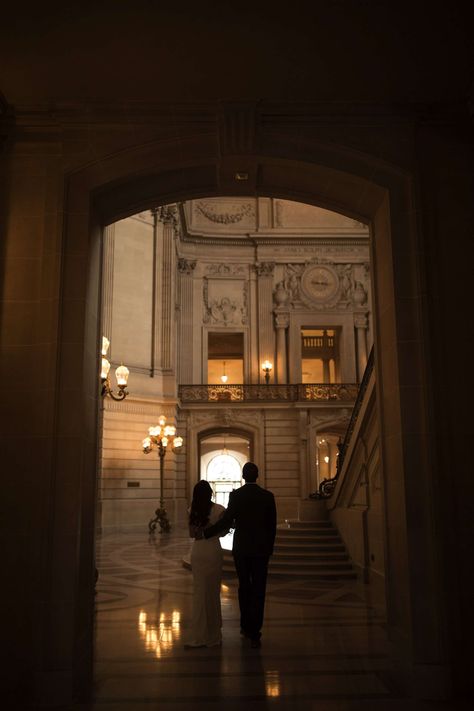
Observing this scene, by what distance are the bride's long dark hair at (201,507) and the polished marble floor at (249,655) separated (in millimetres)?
1067

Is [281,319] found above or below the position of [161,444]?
above

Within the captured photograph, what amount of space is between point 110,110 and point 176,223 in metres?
18.8

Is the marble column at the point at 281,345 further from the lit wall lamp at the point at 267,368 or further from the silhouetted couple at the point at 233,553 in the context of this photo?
the silhouetted couple at the point at 233,553

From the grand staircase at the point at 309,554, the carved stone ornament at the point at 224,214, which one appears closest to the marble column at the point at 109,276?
the carved stone ornament at the point at 224,214

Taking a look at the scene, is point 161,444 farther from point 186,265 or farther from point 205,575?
point 205,575

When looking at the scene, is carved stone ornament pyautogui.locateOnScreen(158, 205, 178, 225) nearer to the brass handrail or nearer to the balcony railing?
the balcony railing

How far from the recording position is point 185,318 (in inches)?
1024

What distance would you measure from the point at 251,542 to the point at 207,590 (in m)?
0.56

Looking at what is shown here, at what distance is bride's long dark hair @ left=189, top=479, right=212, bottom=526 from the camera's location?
5.66 m

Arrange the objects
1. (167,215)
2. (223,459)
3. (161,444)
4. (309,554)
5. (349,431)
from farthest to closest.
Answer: (223,459) < (167,215) < (161,444) < (349,431) < (309,554)

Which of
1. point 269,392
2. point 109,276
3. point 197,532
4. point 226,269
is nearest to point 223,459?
point 269,392

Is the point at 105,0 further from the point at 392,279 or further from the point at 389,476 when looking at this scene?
the point at 389,476

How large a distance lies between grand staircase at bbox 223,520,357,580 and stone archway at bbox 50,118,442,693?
16.1ft

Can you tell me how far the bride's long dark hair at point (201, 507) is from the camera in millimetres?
5656
